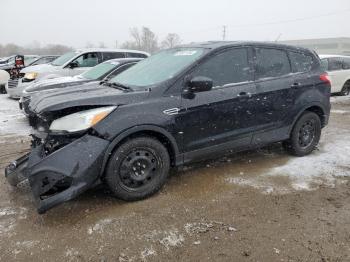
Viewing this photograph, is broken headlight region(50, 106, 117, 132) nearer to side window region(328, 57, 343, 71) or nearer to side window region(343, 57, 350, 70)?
side window region(328, 57, 343, 71)

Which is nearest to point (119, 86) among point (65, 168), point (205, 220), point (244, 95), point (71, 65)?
point (65, 168)

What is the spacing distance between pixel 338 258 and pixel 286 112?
2484 mm

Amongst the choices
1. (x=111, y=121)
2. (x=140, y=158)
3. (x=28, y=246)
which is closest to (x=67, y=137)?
(x=111, y=121)

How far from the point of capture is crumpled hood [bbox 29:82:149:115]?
3715 millimetres

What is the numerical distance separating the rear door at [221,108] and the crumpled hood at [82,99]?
64 centimetres

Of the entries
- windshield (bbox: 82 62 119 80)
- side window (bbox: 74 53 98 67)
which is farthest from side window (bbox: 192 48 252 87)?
side window (bbox: 74 53 98 67)

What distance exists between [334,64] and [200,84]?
401 inches

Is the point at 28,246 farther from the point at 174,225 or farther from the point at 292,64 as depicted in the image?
the point at 292,64

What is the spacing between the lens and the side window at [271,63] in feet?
15.8

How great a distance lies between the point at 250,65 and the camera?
4.74m

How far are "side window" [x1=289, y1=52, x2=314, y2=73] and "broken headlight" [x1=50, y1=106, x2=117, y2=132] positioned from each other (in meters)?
2.93

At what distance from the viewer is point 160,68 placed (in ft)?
15.0

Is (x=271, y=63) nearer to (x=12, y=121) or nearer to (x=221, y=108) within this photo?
(x=221, y=108)

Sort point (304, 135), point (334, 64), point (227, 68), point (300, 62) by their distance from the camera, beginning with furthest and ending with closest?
point (334, 64) < point (304, 135) < point (300, 62) < point (227, 68)
